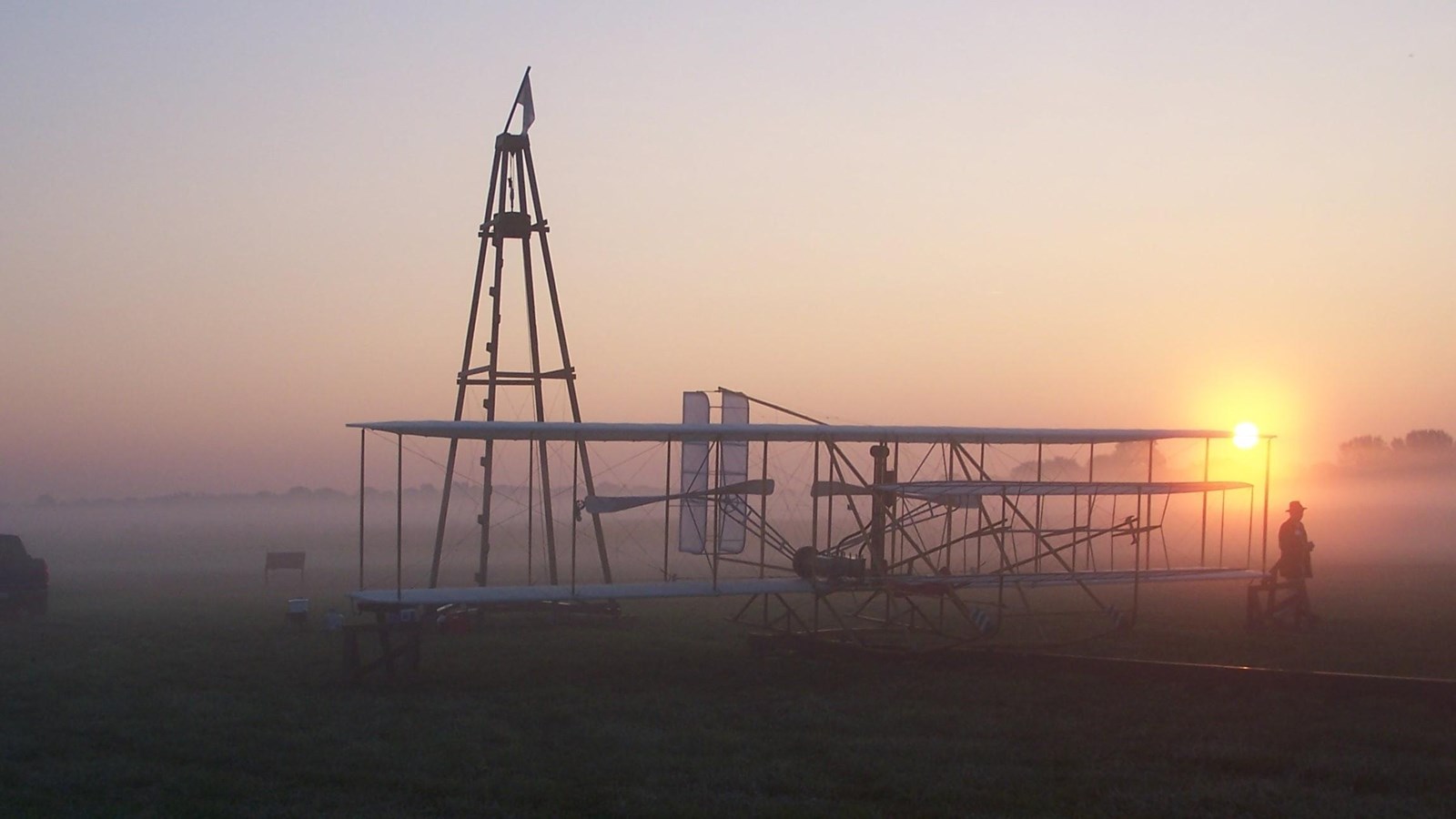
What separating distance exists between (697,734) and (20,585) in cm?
1633

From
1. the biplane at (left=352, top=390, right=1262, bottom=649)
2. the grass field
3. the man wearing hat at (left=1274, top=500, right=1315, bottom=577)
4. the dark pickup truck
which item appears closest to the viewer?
the grass field

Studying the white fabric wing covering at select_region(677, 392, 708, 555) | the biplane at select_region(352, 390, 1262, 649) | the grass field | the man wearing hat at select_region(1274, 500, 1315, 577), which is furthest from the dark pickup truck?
the man wearing hat at select_region(1274, 500, 1315, 577)

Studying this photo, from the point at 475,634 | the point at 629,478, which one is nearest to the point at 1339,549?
the point at 629,478

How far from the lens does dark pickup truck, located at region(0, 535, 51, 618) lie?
20812mm

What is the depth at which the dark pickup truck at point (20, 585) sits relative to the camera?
20.8 metres

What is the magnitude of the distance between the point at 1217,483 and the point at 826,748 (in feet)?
31.6

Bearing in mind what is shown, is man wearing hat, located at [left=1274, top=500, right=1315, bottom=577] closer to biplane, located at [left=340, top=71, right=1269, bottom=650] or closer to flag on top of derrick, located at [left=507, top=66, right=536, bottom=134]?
biplane, located at [left=340, top=71, right=1269, bottom=650]

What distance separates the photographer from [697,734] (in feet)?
32.7

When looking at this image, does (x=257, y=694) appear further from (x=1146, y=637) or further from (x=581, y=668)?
(x=1146, y=637)

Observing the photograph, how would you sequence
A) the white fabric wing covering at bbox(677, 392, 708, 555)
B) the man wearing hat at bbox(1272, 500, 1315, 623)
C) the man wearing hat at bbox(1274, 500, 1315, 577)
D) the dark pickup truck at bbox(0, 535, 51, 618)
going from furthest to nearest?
the dark pickup truck at bbox(0, 535, 51, 618) < the white fabric wing covering at bbox(677, 392, 708, 555) < the man wearing hat at bbox(1274, 500, 1315, 577) < the man wearing hat at bbox(1272, 500, 1315, 623)

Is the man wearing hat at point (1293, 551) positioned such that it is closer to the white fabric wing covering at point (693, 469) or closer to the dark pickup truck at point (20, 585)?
the white fabric wing covering at point (693, 469)

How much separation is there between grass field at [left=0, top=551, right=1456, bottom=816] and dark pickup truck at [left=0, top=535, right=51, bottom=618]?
600 cm

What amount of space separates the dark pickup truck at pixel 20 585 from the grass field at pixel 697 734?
236 inches

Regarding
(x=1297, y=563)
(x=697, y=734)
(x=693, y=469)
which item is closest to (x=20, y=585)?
(x=693, y=469)
